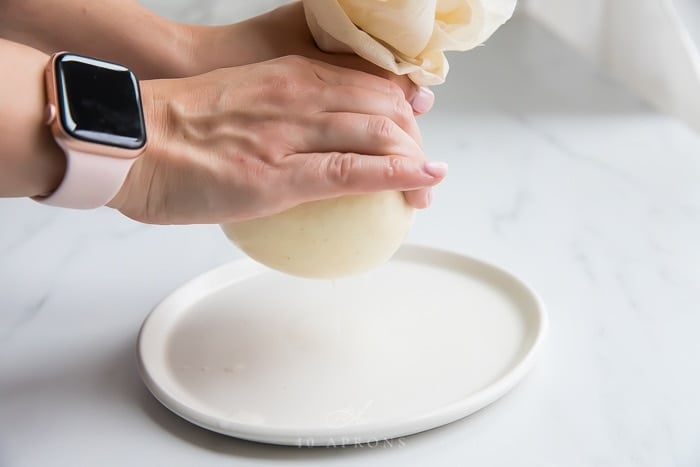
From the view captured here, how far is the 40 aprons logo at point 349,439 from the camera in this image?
90 centimetres

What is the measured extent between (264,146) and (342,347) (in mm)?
260

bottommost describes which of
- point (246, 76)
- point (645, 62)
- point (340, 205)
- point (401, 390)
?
point (645, 62)

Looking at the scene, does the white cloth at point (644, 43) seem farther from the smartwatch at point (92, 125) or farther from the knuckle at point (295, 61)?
the smartwatch at point (92, 125)

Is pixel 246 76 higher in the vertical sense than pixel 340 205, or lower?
higher

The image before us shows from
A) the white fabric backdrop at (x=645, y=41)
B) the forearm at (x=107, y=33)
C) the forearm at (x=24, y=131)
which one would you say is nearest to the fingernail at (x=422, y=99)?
the forearm at (x=107, y=33)

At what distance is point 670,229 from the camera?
1327 millimetres

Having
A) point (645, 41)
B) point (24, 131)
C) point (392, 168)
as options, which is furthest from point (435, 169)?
point (645, 41)

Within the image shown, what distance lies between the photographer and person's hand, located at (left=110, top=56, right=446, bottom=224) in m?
0.91

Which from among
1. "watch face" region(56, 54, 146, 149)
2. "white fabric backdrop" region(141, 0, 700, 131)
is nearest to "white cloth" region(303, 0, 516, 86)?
"watch face" region(56, 54, 146, 149)

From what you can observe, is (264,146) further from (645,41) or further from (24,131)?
(645,41)

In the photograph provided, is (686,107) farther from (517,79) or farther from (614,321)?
(614,321)

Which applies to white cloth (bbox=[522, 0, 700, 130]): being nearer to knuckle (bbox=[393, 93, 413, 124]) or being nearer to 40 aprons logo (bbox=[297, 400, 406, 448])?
knuckle (bbox=[393, 93, 413, 124])

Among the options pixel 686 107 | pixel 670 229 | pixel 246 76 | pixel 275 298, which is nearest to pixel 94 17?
pixel 246 76

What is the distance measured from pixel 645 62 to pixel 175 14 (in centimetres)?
110
